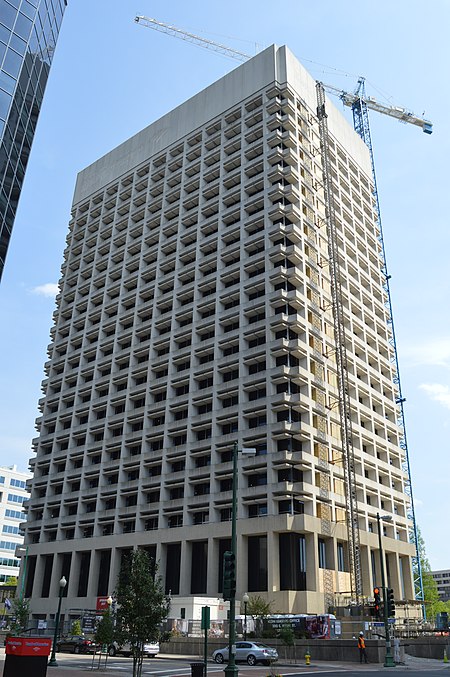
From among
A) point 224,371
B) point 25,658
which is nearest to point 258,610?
point 224,371

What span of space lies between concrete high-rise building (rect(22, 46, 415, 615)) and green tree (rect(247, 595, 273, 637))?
4.45 ft

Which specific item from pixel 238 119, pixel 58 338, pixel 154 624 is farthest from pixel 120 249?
pixel 154 624

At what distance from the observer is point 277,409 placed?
2542 inches

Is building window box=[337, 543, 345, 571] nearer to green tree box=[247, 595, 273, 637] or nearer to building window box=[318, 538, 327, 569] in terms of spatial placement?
building window box=[318, 538, 327, 569]

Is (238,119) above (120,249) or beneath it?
above

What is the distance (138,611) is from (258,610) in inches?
1318

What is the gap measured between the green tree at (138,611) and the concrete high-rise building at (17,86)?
18896mm

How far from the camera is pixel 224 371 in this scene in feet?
237

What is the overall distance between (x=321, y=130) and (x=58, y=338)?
48.9 m

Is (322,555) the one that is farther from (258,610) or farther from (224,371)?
(224,371)

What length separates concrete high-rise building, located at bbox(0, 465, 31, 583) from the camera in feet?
447

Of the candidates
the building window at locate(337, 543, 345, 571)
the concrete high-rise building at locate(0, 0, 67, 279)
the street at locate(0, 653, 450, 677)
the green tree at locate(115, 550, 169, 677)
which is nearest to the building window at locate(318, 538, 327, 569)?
the building window at locate(337, 543, 345, 571)

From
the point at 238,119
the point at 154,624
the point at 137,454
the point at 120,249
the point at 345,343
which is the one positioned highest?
the point at 238,119

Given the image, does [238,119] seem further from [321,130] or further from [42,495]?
[42,495]
